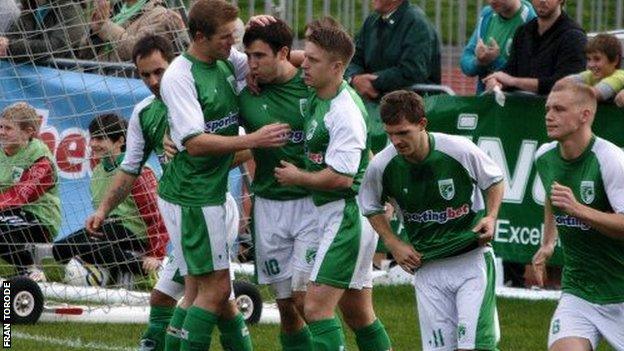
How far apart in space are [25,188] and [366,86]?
8.82 ft

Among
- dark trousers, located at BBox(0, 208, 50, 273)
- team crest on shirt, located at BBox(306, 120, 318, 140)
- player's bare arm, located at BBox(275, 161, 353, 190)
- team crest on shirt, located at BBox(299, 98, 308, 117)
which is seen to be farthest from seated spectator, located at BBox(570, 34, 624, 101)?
dark trousers, located at BBox(0, 208, 50, 273)

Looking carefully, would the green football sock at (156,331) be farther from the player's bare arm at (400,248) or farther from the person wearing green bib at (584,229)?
the person wearing green bib at (584,229)

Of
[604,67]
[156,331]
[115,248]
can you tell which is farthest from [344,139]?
[115,248]

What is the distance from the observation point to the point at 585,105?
29.1 ft

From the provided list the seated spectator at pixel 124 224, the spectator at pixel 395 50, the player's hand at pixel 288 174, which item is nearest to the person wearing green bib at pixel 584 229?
the player's hand at pixel 288 174

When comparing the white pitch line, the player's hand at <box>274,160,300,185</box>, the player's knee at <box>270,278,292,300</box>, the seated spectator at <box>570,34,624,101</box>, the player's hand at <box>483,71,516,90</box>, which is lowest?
the white pitch line

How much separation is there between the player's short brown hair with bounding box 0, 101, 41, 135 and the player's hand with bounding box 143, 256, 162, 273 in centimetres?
145

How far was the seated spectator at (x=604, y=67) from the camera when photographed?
472 inches

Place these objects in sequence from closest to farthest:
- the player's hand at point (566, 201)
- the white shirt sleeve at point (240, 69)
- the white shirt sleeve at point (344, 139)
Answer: the player's hand at point (566, 201) < the white shirt sleeve at point (344, 139) < the white shirt sleeve at point (240, 69)

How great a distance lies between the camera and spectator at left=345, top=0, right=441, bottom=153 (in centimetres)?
1333

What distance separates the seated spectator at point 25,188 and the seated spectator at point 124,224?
0.47m

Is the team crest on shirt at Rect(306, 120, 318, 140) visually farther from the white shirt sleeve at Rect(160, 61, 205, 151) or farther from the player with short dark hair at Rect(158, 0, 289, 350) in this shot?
the white shirt sleeve at Rect(160, 61, 205, 151)

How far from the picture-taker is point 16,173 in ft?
42.2

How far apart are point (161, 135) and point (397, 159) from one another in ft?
5.80
